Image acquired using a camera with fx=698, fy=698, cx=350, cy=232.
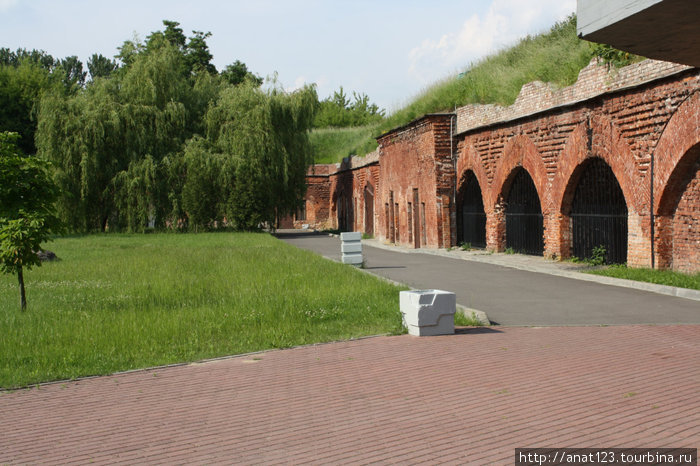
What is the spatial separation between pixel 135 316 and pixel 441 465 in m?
6.68

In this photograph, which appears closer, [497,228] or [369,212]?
[497,228]

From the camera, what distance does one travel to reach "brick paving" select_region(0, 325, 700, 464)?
4719 mm

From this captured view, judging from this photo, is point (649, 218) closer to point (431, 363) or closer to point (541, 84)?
point (541, 84)

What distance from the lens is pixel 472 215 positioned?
24.6 m

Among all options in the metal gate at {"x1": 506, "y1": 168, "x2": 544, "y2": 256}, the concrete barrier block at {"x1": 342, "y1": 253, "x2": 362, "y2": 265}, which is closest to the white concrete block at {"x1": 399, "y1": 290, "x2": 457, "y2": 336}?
the concrete barrier block at {"x1": 342, "y1": 253, "x2": 362, "y2": 265}

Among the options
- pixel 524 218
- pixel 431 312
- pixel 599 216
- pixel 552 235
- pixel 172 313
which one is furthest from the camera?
pixel 524 218

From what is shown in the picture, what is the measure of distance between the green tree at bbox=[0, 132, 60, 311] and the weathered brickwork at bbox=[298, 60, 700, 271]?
11.1 m

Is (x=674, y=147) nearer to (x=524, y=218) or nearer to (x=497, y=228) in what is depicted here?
(x=524, y=218)

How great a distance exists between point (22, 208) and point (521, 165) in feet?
44.9

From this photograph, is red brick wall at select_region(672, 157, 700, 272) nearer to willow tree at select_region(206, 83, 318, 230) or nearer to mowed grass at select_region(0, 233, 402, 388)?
mowed grass at select_region(0, 233, 402, 388)

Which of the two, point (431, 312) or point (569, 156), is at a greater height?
point (569, 156)

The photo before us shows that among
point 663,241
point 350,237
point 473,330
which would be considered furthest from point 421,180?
point 473,330

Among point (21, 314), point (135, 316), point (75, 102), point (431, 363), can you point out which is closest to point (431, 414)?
point (431, 363)

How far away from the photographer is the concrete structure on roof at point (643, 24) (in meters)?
4.16
